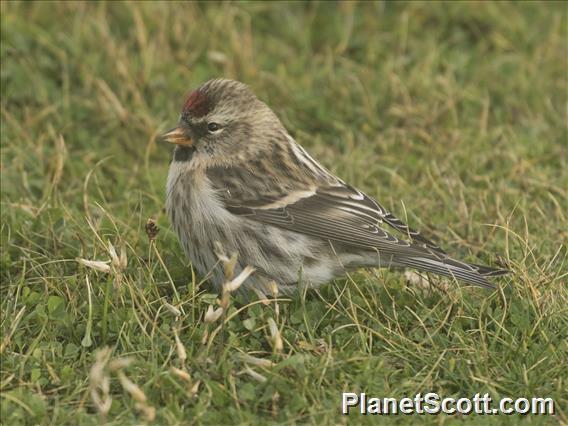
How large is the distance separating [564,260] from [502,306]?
18.1 inches

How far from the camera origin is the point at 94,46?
7.20 metres

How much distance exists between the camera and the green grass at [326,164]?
4.12 m

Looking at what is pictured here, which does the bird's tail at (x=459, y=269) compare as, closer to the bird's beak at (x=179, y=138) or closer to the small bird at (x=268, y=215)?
the small bird at (x=268, y=215)

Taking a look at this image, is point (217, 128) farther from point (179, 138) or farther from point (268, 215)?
point (268, 215)

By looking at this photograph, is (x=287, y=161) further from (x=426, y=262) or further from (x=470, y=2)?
(x=470, y=2)

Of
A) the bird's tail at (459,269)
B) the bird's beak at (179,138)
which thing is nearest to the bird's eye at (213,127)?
the bird's beak at (179,138)

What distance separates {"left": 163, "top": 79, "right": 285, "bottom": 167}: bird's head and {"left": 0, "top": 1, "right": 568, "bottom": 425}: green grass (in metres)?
Result: 0.51

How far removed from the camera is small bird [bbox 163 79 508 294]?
15.4 feet

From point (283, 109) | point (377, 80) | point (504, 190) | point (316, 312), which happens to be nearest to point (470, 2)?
point (377, 80)

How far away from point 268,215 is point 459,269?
870 mm

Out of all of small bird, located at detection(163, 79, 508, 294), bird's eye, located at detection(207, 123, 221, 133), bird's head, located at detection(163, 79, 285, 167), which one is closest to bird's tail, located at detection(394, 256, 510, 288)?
small bird, located at detection(163, 79, 508, 294)

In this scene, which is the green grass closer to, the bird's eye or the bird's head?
the bird's head

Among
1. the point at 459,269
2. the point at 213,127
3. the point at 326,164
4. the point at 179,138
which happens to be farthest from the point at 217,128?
the point at 326,164

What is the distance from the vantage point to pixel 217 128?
16.7 ft
